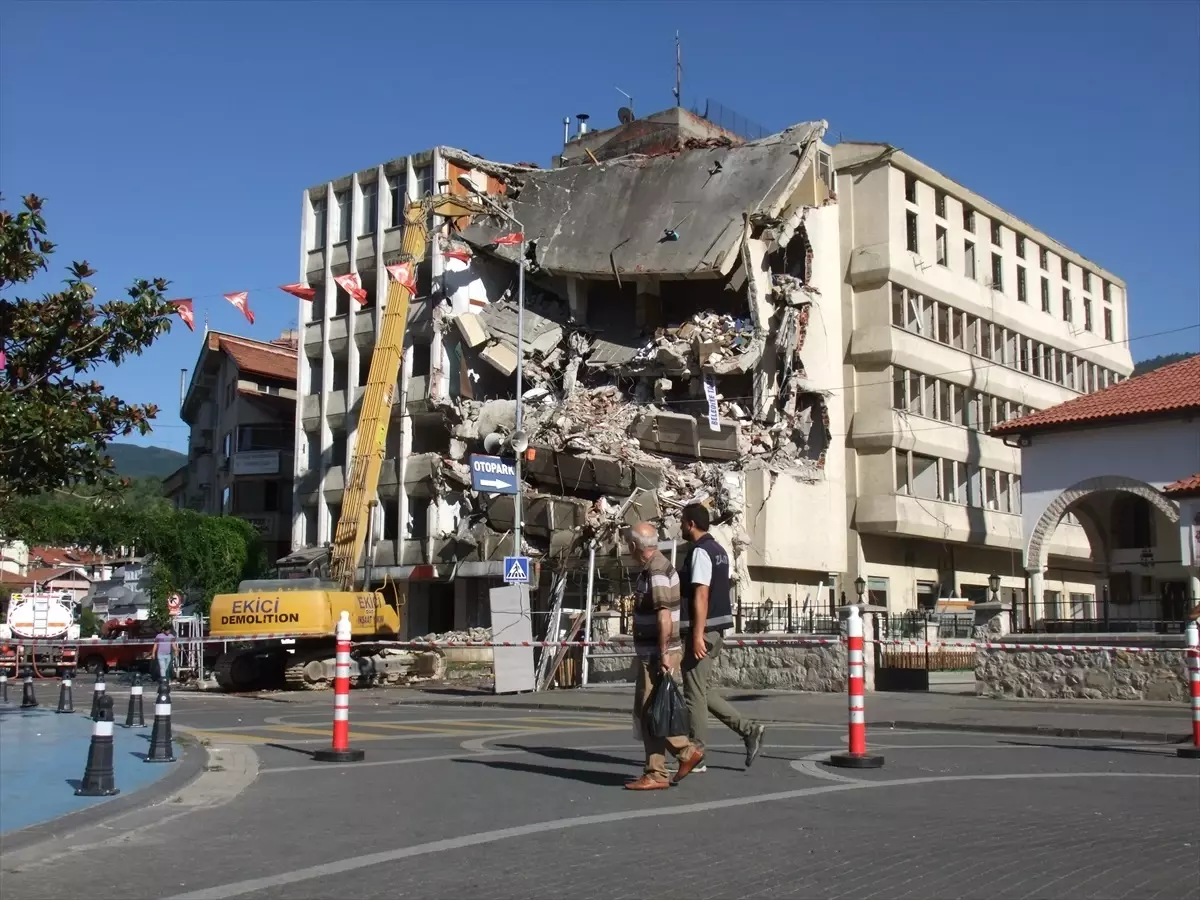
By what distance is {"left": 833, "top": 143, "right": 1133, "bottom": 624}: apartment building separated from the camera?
1704 inches

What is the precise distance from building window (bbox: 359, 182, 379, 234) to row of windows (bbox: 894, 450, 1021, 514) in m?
21.1

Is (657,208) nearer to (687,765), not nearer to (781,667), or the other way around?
(781,667)

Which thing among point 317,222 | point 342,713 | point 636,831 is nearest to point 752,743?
point 636,831

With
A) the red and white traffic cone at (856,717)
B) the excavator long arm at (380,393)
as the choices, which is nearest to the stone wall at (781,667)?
the red and white traffic cone at (856,717)

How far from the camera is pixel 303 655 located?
28.3 meters

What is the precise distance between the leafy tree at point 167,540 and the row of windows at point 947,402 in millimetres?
24414

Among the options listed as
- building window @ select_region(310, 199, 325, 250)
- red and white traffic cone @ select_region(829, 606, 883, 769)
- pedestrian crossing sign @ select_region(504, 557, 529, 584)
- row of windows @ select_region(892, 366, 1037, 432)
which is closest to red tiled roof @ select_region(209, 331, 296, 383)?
building window @ select_region(310, 199, 325, 250)

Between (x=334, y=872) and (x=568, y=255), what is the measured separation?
3783cm

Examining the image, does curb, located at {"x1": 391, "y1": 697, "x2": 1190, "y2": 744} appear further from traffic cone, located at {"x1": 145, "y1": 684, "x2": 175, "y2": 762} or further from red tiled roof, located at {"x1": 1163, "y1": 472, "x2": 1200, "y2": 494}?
traffic cone, located at {"x1": 145, "y1": 684, "x2": 175, "y2": 762}

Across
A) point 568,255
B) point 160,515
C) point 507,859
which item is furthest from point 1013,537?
point 507,859

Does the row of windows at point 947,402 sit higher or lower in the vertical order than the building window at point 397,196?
lower

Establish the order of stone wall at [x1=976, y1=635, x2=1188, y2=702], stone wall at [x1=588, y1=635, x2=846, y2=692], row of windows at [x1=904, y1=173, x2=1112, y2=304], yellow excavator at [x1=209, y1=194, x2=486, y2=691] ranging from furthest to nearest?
row of windows at [x1=904, y1=173, x2=1112, y2=304] → yellow excavator at [x1=209, y1=194, x2=486, y2=691] → stone wall at [x1=588, y1=635, x2=846, y2=692] → stone wall at [x1=976, y1=635, x2=1188, y2=702]

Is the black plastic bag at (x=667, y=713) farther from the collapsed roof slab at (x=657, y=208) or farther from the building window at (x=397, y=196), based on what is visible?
the building window at (x=397, y=196)

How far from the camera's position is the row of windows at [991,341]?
4459 centimetres
